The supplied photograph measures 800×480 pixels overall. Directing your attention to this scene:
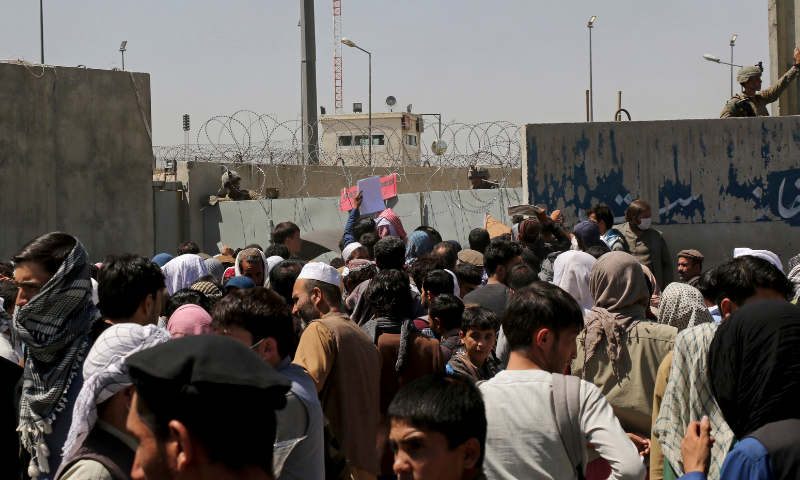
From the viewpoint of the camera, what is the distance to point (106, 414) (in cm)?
197

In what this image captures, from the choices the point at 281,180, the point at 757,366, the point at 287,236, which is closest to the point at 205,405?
the point at 757,366

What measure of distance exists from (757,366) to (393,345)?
1.84 meters

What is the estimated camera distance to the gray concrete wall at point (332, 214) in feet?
32.0

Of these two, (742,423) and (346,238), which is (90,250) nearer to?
(346,238)

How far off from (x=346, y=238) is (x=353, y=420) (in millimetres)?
4532

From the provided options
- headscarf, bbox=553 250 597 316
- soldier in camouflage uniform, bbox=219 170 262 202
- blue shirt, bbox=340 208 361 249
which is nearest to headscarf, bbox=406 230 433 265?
blue shirt, bbox=340 208 361 249

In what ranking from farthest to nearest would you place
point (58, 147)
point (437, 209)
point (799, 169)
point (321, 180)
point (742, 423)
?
1. point (321, 180)
2. point (58, 147)
3. point (437, 209)
4. point (799, 169)
5. point (742, 423)

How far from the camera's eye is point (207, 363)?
1.30 m

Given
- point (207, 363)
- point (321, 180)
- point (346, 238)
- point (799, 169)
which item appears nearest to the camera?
point (207, 363)

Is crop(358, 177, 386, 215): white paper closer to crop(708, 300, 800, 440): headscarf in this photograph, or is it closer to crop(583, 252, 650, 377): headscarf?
crop(583, 252, 650, 377): headscarf

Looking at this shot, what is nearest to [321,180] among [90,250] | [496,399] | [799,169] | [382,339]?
[90,250]

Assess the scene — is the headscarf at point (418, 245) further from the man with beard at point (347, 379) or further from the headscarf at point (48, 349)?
the headscarf at point (48, 349)

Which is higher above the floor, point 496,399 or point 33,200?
point 33,200

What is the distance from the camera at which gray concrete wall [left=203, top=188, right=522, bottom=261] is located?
384 inches
